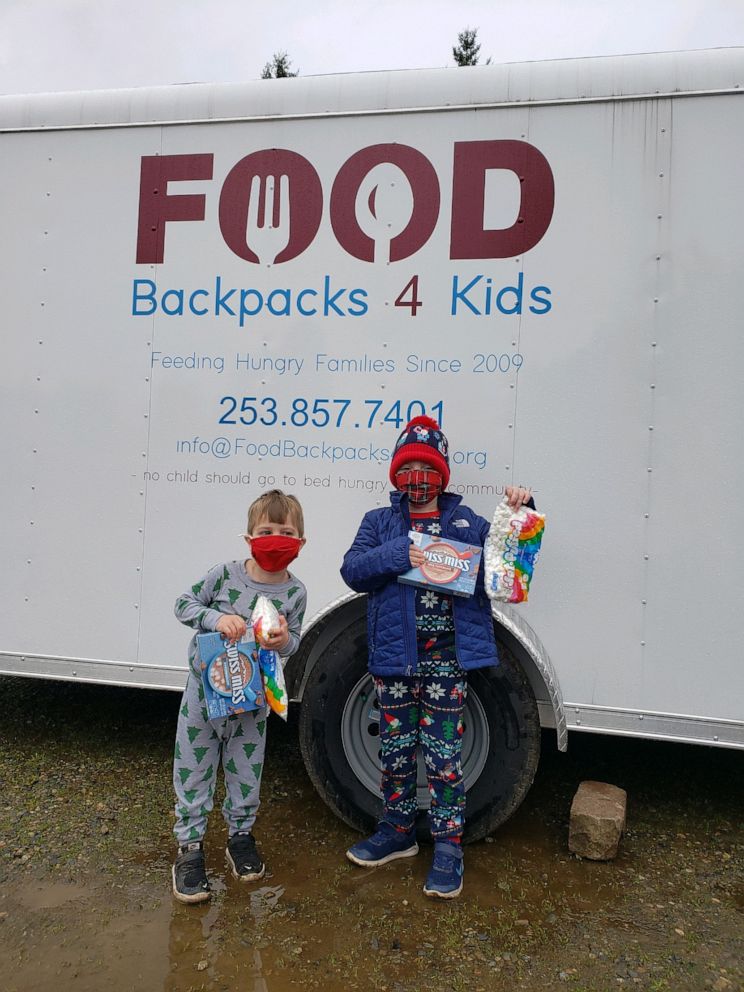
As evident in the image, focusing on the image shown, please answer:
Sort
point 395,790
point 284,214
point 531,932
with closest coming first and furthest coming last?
point 531,932 < point 395,790 < point 284,214

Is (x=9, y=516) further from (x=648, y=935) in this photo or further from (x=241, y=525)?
(x=648, y=935)

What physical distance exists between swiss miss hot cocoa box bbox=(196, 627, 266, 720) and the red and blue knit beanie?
0.81 m

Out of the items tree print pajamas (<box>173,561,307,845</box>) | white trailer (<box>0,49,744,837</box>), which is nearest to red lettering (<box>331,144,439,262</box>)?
white trailer (<box>0,49,744,837</box>)

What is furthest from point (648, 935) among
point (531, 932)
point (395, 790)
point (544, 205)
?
point (544, 205)

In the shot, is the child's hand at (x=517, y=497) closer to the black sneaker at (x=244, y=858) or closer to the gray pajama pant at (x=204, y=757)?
the gray pajama pant at (x=204, y=757)

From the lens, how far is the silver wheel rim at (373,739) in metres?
3.06

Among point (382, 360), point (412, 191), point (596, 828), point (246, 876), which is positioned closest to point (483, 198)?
point (412, 191)

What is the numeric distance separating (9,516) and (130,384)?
2.65 ft

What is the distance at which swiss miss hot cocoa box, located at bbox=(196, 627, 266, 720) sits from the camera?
259 centimetres

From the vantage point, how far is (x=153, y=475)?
3.33 metres

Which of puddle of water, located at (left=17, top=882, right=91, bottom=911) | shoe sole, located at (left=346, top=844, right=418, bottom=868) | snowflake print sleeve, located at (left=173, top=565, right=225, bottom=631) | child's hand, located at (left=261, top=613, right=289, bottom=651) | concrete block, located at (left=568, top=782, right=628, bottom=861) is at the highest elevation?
snowflake print sleeve, located at (left=173, top=565, right=225, bottom=631)

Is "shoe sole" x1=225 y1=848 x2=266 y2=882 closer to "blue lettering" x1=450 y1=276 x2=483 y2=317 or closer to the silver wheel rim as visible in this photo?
the silver wheel rim

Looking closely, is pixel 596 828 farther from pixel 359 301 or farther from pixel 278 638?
pixel 359 301

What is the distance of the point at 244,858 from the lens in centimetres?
280
